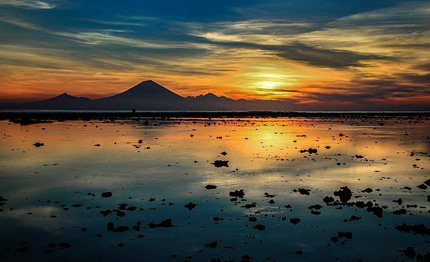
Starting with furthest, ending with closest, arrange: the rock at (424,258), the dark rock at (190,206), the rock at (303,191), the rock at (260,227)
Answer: the rock at (303,191) → the dark rock at (190,206) → the rock at (260,227) → the rock at (424,258)

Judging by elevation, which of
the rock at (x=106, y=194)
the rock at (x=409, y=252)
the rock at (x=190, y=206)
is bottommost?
the rock at (x=106, y=194)

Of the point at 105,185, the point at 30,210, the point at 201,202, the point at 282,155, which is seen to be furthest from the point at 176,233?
the point at 282,155

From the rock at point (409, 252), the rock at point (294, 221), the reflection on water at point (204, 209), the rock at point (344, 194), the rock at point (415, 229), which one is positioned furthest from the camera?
the rock at point (344, 194)

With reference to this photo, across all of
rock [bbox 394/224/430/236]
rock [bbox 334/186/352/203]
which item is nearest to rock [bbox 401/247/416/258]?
rock [bbox 394/224/430/236]

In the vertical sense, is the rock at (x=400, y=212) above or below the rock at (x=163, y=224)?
above

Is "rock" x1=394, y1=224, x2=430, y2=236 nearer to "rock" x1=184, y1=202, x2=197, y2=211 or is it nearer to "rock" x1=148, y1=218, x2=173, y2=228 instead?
"rock" x1=184, y1=202, x2=197, y2=211

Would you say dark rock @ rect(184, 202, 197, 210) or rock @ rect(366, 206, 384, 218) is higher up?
rock @ rect(366, 206, 384, 218)

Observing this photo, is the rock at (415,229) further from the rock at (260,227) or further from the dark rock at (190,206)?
the dark rock at (190,206)

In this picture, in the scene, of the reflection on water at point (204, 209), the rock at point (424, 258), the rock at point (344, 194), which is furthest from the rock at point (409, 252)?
the rock at point (344, 194)

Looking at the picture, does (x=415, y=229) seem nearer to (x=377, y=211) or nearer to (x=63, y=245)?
(x=377, y=211)

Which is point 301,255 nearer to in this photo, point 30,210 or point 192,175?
point 30,210

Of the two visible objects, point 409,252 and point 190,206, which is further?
point 190,206

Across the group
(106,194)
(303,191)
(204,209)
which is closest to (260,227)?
(204,209)

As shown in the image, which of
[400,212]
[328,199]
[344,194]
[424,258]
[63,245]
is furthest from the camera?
[344,194]
